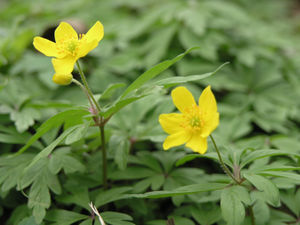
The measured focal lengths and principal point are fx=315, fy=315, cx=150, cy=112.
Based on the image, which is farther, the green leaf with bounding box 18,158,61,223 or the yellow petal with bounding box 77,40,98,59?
the green leaf with bounding box 18,158,61,223

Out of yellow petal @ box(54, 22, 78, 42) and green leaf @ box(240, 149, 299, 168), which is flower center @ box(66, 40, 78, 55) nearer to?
yellow petal @ box(54, 22, 78, 42)

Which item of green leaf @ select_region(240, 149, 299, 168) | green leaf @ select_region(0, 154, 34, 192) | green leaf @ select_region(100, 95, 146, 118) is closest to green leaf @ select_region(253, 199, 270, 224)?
green leaf @ select_region(240, 149, 299, 168)

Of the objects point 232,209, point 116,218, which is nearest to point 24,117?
point 116,218

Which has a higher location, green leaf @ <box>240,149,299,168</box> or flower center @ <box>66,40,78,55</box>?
flower center @ <box>66,40,78,55</box>

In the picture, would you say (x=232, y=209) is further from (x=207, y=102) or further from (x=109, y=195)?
(x=109, y=195)

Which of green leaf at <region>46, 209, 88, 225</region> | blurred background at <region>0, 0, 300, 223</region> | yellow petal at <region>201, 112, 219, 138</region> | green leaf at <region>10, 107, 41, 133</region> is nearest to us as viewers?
yellow petal at <region>201, 112, 219, 138</region>

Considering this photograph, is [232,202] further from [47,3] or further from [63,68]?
[47,3]
